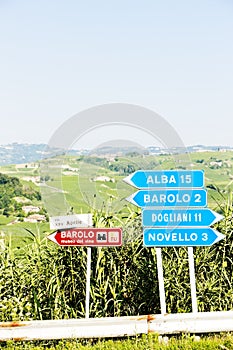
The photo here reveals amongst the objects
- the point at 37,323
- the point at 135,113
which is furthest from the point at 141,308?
the point at 135,113

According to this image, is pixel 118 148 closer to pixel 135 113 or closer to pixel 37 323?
pixel 135 113

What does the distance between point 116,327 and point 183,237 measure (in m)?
1.13

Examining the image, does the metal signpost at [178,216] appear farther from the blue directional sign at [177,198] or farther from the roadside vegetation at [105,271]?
the roadside vegetation at [105,271]

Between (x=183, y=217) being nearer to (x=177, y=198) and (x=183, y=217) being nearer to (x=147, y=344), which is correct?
(x=177, y=198)

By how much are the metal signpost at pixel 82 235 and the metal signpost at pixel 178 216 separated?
350 mm

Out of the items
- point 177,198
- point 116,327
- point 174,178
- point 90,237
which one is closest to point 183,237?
point 177,198

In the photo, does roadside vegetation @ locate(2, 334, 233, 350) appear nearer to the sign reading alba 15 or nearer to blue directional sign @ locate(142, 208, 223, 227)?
the sign reading alba 15

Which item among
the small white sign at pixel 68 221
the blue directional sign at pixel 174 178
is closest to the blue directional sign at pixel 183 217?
the blue directional sign at pixel 174 178

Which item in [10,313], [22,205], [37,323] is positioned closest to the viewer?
[37,323]

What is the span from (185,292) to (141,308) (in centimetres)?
55

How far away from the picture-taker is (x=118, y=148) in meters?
5.62

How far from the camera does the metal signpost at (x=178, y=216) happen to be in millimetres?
5355

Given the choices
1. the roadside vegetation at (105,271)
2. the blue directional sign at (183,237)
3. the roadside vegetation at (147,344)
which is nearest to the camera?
the roadside vegetation at (147,344)

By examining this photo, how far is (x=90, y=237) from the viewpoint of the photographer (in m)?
5.40
